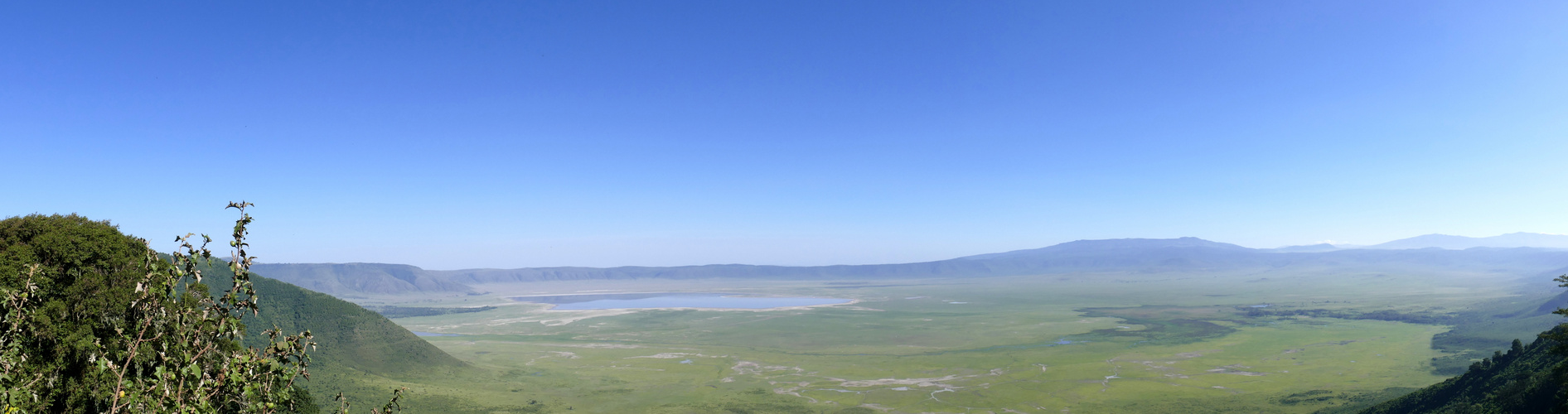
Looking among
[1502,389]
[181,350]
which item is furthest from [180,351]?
[1502,389]

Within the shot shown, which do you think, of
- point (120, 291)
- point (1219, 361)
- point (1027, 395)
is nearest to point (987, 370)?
point (1027, 395)

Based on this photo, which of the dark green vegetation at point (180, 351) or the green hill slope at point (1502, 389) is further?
the green hill slope at point (1502, 389)

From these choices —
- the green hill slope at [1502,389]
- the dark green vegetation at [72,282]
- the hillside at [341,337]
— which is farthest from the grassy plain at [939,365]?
the dark green vegetation at [72,282]

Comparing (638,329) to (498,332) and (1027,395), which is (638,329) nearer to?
(498,332)

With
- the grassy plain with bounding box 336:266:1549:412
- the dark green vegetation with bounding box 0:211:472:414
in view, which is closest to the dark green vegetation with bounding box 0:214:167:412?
the dark green vegetation with bounding box 0:211:472:414

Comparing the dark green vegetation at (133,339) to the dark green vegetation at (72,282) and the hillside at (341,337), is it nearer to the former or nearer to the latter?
the dark green vegetation at (72,282)

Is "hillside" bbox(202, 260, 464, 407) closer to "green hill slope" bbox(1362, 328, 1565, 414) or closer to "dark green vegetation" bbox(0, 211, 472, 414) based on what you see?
"dark green vegetation" bbox(0, 211, 472, 414)
